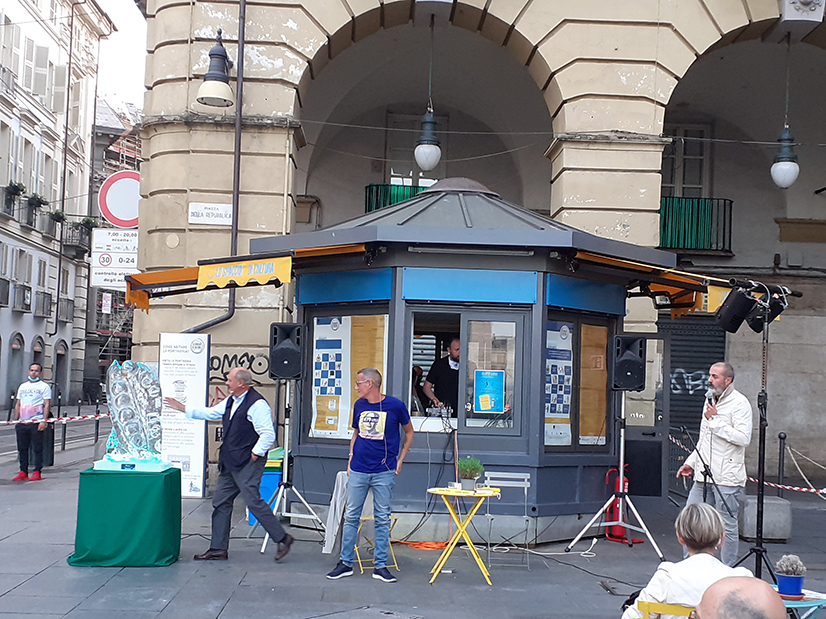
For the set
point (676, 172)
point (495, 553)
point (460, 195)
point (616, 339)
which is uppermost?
point (676, 172)

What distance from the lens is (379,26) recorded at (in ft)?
47.8

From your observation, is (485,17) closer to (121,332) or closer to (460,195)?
(460,195)

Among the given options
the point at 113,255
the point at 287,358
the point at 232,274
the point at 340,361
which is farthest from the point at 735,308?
the point at 113,255

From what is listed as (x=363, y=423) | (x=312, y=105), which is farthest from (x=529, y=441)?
(x=312, y=105)

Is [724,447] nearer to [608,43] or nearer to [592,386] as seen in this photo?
[592,386]

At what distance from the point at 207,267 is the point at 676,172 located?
11476mm

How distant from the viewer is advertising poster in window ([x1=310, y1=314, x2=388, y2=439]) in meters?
10.4

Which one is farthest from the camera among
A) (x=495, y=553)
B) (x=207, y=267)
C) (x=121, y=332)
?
(x=121, y=332)

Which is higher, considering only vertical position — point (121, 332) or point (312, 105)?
point (312, 105)

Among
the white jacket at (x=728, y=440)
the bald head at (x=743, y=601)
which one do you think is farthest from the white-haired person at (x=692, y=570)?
the white jacket at (x=728, y=440)

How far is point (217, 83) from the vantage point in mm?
12586

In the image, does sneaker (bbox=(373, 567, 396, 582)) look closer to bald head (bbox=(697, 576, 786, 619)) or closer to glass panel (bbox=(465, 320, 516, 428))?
glass panel (bbox=(465, 320, 516, 428))

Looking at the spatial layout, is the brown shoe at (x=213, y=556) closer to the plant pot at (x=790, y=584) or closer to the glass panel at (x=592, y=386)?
the glass panel at (x=592, y=386)

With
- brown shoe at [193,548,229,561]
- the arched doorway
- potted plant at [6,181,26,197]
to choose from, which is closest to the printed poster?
brown shoe at [193,548,229,561]
